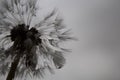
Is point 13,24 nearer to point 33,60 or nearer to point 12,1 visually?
point 12,1

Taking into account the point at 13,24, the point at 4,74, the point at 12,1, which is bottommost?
the point at 4,74

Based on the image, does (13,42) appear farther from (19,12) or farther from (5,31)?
(19,12)

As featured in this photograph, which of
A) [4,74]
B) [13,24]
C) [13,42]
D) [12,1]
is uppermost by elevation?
[12,1]

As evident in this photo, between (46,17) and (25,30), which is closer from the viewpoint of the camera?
(25,30)

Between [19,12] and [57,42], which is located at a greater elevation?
[19,12]

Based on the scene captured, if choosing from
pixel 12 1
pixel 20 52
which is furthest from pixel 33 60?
pixel 12 1

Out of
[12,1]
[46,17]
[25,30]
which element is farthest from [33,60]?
[12,1]
